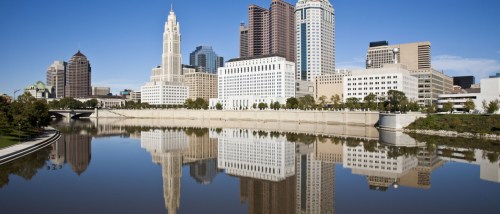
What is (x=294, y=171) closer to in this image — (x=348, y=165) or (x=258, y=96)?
(x=348, y=165)

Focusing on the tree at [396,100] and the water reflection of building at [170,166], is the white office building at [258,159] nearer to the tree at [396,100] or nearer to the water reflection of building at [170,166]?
the water reflection of building at [170,166]

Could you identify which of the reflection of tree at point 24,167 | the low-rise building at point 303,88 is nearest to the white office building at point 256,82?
the low-rise building at point 303,88

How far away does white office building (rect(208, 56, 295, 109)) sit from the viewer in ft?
523

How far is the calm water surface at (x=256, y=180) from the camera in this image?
24.2 m

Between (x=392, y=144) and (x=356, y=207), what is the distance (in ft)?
117

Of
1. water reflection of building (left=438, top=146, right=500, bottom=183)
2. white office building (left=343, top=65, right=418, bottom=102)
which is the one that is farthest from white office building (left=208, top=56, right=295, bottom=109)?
water reflection of building (left=438, top=146, right=500, bottom=183)

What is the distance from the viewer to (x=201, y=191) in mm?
27859

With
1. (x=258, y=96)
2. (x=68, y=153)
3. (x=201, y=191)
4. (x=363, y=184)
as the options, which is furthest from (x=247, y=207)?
(x=258, y=96)

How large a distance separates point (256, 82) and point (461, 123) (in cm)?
10269

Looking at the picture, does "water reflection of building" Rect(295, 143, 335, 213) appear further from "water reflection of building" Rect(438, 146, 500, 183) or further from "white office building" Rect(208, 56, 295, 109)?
"white office building" Rect(208, 56, 295, 109)

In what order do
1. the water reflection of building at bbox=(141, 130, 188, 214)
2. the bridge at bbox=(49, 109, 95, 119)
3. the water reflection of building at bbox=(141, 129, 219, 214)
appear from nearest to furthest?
the water reflection of building at bbox=(141, 130, 188, 214), the water reflection of building at bbox=(141, 129, 219, 214), the bridge at bbox=(49, 109, 95, 119)

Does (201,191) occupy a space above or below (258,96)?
below

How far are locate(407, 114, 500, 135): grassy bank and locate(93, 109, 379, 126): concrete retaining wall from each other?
20412 millimetres

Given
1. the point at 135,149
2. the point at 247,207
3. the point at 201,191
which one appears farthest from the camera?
the point at 135,149
